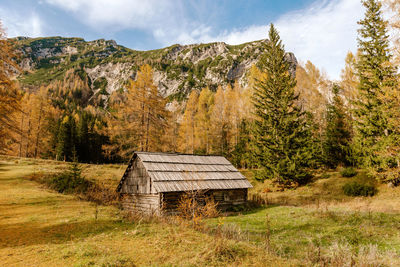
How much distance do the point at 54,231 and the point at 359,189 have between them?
86.6ft

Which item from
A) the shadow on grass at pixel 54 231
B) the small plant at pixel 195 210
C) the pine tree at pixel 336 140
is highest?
the pine tree at pixel 336 140

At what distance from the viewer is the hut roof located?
54.3ft

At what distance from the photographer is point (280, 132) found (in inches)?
1064

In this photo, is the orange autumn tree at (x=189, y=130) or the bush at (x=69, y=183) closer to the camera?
the bush at (x=69, y=183)

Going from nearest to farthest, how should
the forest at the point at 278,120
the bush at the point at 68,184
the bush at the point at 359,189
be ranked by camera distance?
the forest at the point at 278,120
the bush at the point at 359,189
the bush at the point at 68,184

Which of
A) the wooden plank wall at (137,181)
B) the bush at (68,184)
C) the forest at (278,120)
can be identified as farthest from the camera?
the bush at (68,184)

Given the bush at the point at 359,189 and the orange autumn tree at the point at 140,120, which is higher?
the orange autumn tree at the point at 140,120

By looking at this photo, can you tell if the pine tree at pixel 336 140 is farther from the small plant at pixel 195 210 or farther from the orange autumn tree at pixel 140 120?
the orange autumn tree at pixel 140 120

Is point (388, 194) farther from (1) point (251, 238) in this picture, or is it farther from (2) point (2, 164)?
(2) point (2, 164)

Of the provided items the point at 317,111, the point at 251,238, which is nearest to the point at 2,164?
the point at 251,238

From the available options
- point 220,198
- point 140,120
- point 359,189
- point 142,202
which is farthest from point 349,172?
point 140,120

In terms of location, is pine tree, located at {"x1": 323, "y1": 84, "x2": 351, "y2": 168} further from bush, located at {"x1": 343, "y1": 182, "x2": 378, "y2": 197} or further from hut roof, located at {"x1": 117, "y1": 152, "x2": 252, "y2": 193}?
hut roof, located at {"x1": 117, "y1": 152, "x2": 252, "y2": 193}

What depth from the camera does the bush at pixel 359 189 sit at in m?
22.2

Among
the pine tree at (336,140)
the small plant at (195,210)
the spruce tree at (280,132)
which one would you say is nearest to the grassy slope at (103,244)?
the small plant at (195,210)
